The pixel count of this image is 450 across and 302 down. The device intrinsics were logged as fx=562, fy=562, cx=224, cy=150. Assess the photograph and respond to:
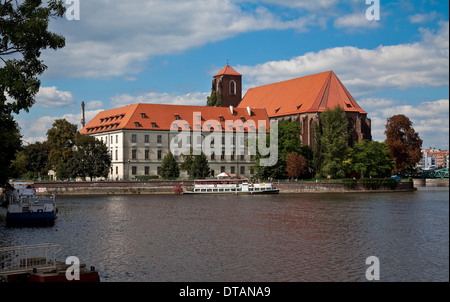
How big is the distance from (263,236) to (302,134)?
81094 millimetres

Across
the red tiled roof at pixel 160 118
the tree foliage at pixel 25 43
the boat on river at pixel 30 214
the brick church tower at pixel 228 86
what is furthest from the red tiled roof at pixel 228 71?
the tree foliage at pixel 25 43

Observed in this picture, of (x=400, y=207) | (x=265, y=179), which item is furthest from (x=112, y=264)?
(x=265, y=179)

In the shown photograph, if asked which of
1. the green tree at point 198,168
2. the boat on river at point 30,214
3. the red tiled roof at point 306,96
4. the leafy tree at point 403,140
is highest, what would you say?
the red tiled roof at point 306,96

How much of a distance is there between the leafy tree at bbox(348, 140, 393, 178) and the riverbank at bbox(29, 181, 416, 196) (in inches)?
165

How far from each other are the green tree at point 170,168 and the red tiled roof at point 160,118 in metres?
10.8

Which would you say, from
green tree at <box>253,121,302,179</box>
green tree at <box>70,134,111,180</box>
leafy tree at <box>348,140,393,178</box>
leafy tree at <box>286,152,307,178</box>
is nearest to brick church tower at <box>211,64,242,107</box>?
green tree at <box>253,121,302,179</box>

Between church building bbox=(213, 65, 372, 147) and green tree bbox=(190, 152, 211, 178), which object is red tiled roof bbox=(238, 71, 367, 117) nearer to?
church building bbox=(213, 65, 372, 147)

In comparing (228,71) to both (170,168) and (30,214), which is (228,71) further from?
(30,214)

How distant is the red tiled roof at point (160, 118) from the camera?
11531cm

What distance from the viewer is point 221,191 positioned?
318 feet

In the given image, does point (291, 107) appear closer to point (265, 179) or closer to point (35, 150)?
point (265, 179)

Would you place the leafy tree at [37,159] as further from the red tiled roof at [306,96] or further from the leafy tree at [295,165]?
the leafy tree at [295,165]

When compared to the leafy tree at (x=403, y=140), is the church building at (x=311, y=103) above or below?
above

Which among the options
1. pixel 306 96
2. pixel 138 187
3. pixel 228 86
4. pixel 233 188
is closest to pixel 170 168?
pixel 138 187
